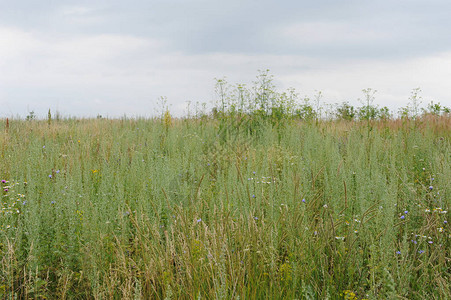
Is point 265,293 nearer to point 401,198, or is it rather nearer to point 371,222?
point 371,222

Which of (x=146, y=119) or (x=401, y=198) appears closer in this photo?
(x=401, y=198)

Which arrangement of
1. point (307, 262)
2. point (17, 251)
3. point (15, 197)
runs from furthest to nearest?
point (15, 197) < point (17, 251) < point (307, 262)

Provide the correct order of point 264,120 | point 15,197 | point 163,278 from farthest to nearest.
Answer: point 264,120 → point 15,197 → point 163,278

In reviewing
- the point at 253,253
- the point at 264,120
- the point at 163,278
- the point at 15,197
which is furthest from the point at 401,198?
the point at 264,120

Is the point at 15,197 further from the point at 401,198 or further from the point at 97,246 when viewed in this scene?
the point at 401,198

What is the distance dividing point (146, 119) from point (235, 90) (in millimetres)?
5435

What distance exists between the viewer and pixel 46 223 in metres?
3.01

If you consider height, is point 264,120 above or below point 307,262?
above

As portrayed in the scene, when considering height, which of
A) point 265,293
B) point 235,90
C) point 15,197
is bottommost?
point 265,293

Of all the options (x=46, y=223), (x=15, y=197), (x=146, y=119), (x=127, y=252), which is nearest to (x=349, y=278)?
(x=127, y=252)

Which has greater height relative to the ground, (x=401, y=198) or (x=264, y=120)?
(x=264, y=120)

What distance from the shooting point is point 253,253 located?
251 cm

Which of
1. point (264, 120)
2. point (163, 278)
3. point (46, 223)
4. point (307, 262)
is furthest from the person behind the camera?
point (264, 120)

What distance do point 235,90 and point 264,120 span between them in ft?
3.59
